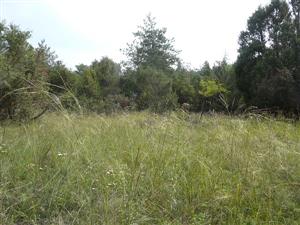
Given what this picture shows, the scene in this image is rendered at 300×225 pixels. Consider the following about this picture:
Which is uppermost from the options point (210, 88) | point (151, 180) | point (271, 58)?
point (271, 58)

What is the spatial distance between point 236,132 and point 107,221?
2.43m

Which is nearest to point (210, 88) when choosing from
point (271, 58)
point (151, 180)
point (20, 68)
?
point (271, 58)

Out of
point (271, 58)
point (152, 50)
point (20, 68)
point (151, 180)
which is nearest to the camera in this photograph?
point (151, 180)

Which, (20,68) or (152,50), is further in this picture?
(152,50)

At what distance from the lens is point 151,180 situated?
2893 millimetres

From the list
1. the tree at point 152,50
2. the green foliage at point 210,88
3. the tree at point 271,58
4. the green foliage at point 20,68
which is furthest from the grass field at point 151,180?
the tree at point 152,50

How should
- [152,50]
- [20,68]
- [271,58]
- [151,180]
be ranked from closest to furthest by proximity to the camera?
[151,180]
[20,68]
[271,58]
[152,50]

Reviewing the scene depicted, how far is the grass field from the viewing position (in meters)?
2.45

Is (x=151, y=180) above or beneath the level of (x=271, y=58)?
beneath

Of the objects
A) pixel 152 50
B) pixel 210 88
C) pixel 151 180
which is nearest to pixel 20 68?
pixel 151 180

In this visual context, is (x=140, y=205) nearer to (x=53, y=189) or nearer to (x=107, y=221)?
(x=107, y=221)

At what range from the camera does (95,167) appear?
3.13 m

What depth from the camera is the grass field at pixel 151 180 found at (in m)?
2.45

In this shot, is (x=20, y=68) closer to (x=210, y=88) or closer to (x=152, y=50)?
(x=210, y=88)
